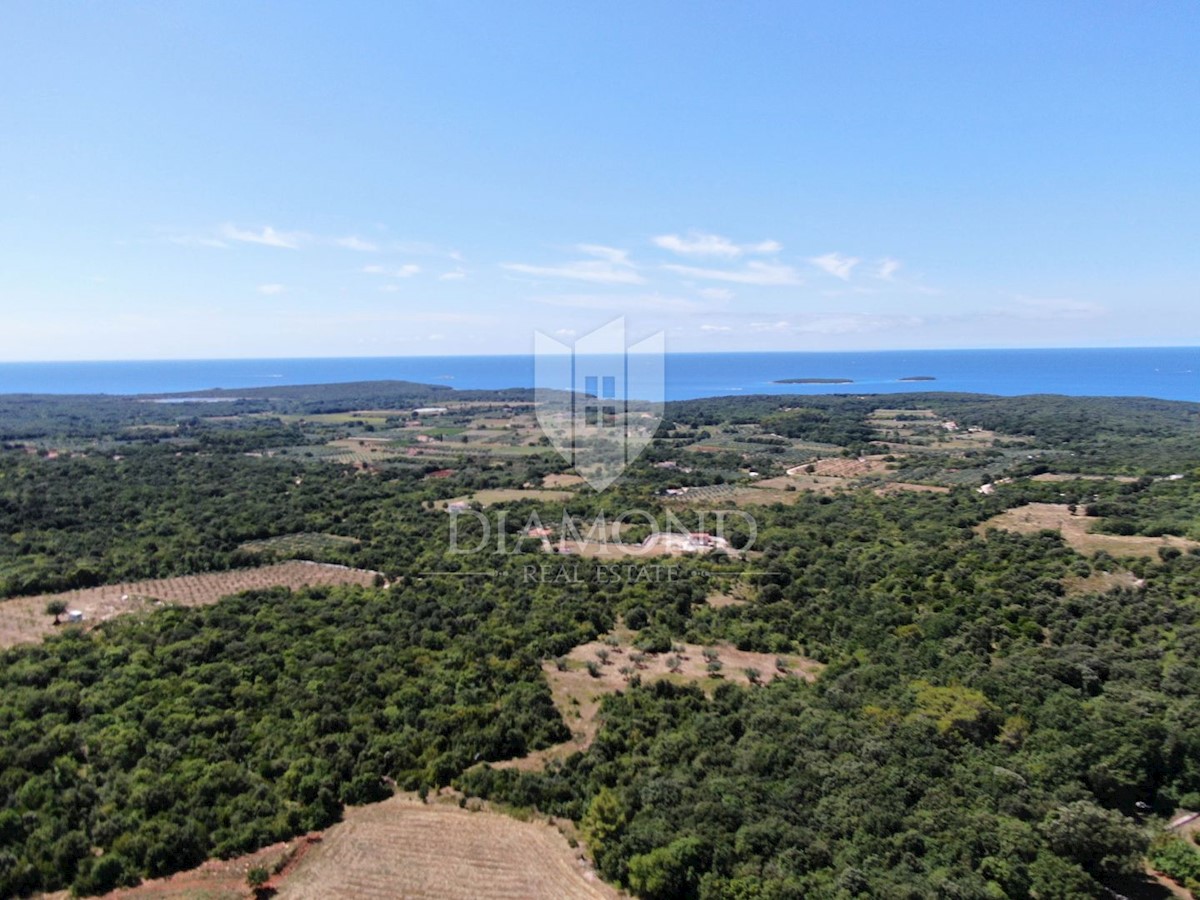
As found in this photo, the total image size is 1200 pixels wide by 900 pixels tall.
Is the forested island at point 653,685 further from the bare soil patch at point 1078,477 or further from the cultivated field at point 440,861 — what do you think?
the bare soil patch at point 1078,477

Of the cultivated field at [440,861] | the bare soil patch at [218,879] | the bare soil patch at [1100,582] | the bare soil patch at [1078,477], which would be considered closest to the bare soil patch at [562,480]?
the bare soil patch at [1078,477]

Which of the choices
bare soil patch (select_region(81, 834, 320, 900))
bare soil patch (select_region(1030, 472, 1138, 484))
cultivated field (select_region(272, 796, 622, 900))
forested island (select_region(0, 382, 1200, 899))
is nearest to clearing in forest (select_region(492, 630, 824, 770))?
forested island (select_region(0, 382, 1200, 899))

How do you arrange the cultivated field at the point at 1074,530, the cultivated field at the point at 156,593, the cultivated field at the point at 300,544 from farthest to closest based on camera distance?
1. the cultivated field at the point at 300,544
2. the cultivated field at the point at 1074,530
3. the cultivated field at the point at 156,593

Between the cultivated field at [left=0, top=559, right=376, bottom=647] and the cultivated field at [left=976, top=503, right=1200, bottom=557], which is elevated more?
the cultivated field at [left=976, top=503, right=1200, bottom=557]

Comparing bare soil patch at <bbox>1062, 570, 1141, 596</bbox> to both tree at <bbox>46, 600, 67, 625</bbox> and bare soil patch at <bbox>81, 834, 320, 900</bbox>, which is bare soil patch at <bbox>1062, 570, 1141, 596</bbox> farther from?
tree at <bbox>46, 600, 67, 625</bbox>

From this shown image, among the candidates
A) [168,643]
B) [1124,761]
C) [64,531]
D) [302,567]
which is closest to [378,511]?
[302,567]

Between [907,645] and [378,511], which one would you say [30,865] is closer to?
[907,645]
